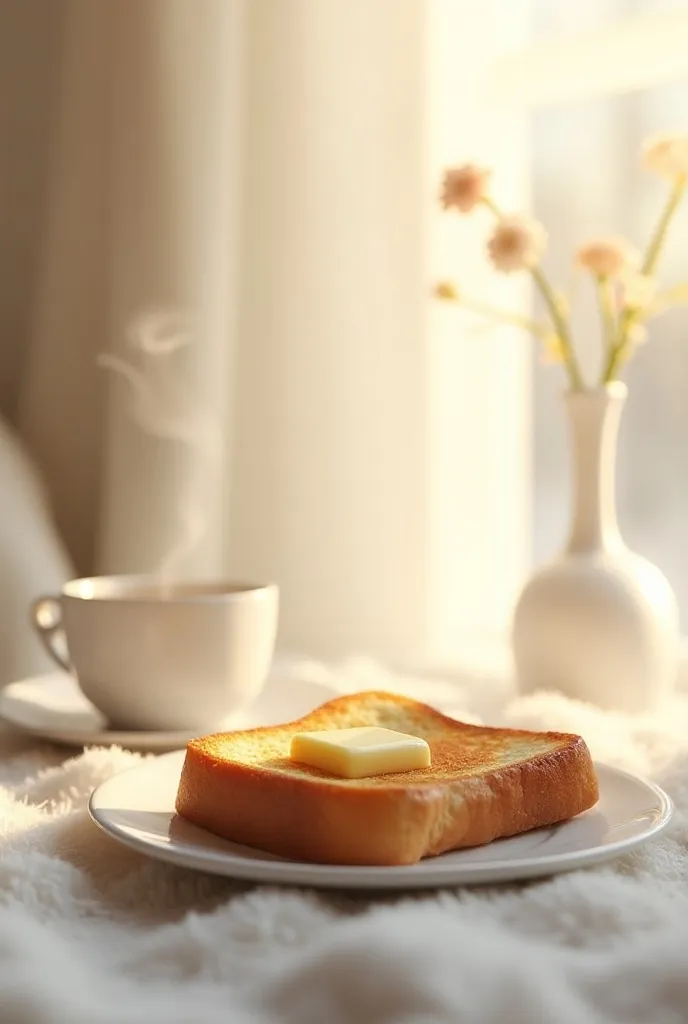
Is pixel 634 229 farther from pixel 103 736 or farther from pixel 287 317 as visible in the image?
pixel 103 736

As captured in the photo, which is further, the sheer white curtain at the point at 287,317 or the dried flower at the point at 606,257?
the sheer white curtain at the point at 287,317

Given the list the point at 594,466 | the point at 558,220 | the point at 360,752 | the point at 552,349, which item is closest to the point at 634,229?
the point at 558,220

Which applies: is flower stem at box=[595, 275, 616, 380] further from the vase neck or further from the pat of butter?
the pat of butter

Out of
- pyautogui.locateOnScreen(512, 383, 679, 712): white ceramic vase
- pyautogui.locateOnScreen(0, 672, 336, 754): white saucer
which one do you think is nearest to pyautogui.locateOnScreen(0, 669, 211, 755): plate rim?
pyautogui.locateOnScreen(0, 672, 336, 754): white saucer

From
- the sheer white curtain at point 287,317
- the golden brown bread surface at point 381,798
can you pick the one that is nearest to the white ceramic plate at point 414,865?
the golden brown bread surface at point 381,798

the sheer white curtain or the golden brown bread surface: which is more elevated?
the sheer white curtain

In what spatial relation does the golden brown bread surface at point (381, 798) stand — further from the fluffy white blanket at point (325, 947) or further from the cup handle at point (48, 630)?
the cup handle at point (48, 630)

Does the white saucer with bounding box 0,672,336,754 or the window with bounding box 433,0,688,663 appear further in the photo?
the window with bounding box 433,0,688,663
